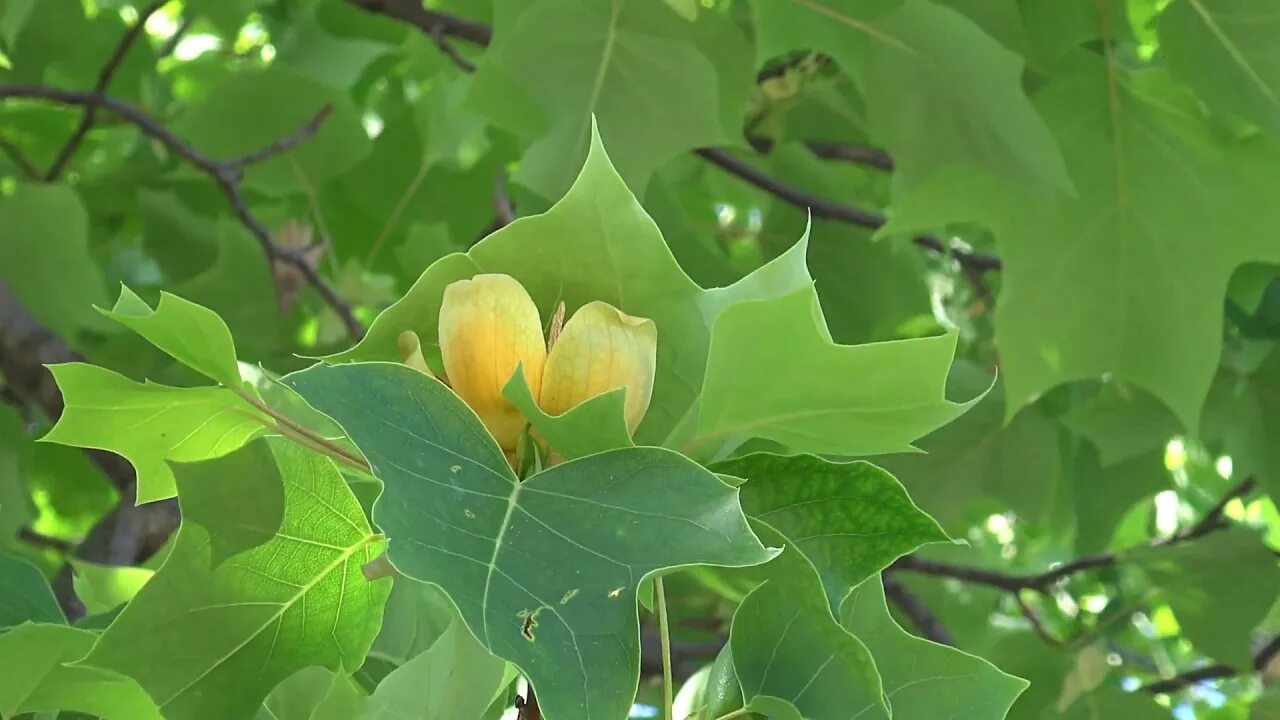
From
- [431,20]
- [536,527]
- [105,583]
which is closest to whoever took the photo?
[536,527]

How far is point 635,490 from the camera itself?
359 millimetres

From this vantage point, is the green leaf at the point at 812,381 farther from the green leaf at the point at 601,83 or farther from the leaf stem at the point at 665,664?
the green leaf at the point at 601,83

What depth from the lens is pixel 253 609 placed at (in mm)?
440

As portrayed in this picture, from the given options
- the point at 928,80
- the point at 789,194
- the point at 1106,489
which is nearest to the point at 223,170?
the point at 789,194

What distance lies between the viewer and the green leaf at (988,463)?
4.87ft

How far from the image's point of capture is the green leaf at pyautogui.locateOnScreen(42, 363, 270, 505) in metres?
0.43

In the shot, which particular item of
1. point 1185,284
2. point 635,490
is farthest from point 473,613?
point 1185,284

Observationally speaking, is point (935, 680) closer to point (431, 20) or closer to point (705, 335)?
point (705, 335)

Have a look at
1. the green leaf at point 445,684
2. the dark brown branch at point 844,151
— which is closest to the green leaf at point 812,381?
the green leaf at point 445,684

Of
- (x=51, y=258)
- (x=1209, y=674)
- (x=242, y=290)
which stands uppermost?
(x=51, y=258)

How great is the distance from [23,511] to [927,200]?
0.96 metres

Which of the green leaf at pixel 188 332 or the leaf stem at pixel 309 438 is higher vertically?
the green leaf at pixel 188 332

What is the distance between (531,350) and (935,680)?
0.21m

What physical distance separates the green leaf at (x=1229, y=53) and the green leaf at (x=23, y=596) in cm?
95
